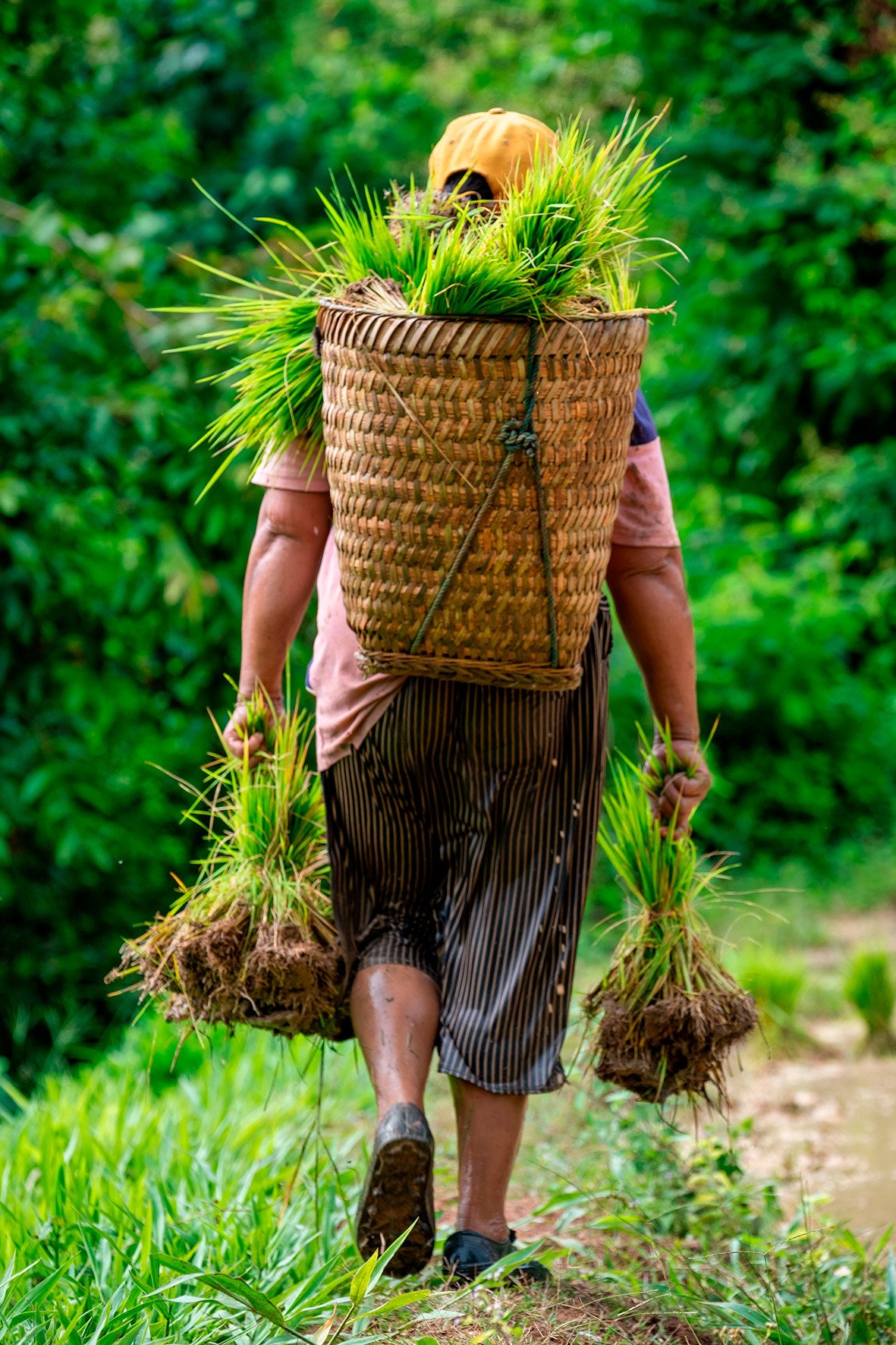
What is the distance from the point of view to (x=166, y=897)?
5.72 m

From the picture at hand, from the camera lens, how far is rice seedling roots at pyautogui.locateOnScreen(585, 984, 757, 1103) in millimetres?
2496

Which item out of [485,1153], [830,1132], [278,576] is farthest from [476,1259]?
[830,1132]

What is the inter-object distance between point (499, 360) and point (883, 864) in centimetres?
542

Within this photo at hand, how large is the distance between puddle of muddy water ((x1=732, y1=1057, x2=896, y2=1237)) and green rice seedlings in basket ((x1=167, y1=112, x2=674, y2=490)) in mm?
2116

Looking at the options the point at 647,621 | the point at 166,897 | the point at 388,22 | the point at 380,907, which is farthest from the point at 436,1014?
the point at 388,22

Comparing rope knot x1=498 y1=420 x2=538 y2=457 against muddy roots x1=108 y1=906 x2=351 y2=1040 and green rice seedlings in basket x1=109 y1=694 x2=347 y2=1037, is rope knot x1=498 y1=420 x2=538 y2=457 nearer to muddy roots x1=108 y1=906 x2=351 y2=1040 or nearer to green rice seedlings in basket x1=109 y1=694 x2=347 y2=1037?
green rice seedlings in basket x1=109 y1=694 x2=347 y2=1037

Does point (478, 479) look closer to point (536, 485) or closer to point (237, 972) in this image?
point (536, 485)

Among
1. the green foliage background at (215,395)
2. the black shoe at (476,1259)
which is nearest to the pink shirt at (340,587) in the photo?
the black shoe at (476,1259)

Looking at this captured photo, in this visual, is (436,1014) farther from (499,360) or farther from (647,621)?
(499,360)

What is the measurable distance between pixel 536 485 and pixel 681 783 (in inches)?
30.5

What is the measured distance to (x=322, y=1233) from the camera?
9.18 feet

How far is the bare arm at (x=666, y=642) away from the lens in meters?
2.52

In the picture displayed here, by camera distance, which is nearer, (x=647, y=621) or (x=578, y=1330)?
(x=578, y=1330)

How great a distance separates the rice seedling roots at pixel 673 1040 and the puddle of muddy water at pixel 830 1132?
1006 millimetres
